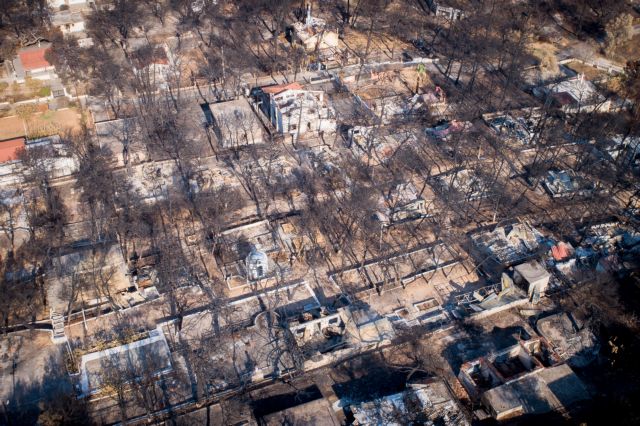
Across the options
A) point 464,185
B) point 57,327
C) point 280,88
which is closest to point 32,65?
point 280,88

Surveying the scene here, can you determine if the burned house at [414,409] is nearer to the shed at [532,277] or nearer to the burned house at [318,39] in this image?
the shed at [532,277]

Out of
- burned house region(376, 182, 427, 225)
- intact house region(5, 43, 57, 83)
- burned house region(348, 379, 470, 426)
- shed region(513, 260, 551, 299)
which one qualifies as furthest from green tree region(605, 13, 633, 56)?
intact house region(5, 43, 57, 83)

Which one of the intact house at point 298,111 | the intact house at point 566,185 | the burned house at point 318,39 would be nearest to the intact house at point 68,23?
the burned house at point 318,39

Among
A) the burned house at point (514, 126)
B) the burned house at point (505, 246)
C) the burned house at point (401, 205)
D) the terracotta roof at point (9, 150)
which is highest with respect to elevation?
the terracotta roof at point (9, 150)

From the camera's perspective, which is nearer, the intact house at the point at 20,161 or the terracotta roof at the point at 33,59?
the intact house at the point at 20,161

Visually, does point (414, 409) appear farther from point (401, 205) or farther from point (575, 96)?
point (575, 96)

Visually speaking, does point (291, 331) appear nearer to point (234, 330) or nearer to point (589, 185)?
point (234, 330)

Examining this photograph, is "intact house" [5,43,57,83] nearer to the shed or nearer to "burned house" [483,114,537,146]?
"burned house" [483,114,537,146]
